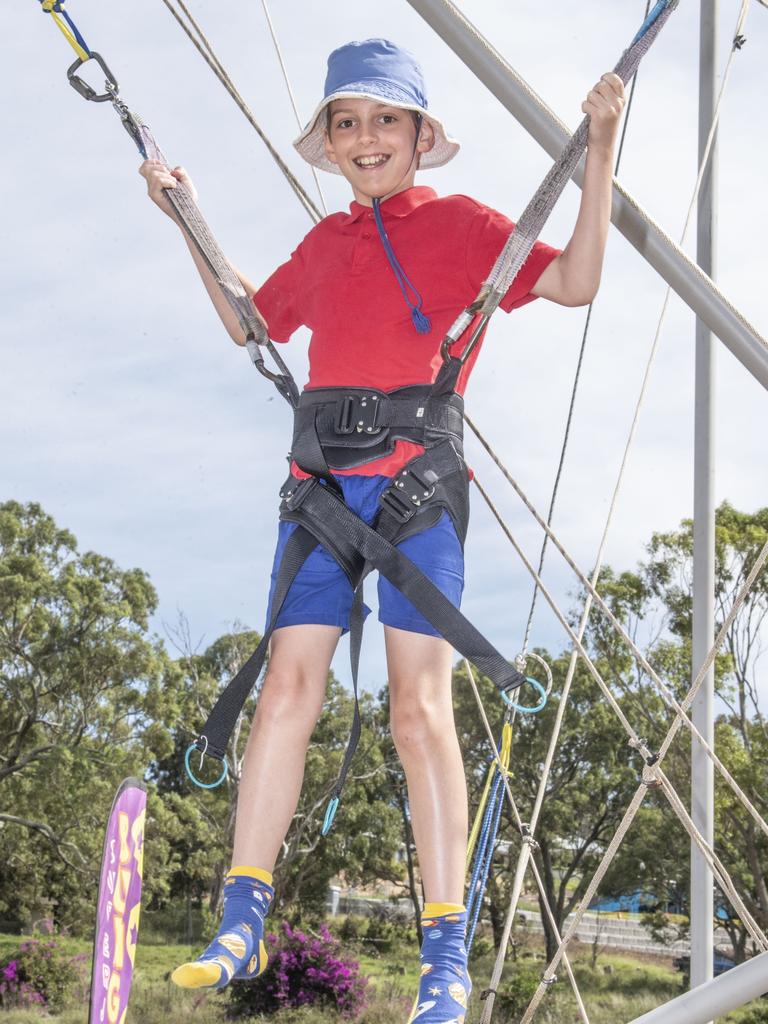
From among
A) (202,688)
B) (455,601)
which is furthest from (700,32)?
(202,688)

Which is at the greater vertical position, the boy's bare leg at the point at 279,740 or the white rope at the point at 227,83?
the white rope at the point at 227,83

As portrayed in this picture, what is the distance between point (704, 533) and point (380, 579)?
1.65 meters

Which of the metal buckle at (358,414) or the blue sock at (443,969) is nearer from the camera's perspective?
the blue sock at (443,969)

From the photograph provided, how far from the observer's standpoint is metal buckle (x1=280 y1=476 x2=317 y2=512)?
191 centimetres

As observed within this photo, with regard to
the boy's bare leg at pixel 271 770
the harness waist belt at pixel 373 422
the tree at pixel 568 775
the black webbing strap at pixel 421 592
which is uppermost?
the tree at pixel 568 775

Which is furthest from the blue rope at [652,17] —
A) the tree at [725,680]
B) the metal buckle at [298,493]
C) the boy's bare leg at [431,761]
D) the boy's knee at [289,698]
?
the tree at [725,680]

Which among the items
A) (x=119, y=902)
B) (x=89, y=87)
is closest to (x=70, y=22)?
(x=89, y=87)

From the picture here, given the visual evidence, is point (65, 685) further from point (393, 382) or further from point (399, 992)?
point (393, 382)

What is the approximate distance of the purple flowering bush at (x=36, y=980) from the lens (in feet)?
49.0

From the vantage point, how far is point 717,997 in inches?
65.9

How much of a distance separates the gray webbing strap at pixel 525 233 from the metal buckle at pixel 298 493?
12.7 inches

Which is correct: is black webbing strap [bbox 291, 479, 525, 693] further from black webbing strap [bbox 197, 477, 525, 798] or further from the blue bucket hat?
the blue bucket hat

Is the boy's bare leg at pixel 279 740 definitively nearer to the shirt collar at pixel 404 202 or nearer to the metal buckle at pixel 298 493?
the metal buckle at pixel 298 493

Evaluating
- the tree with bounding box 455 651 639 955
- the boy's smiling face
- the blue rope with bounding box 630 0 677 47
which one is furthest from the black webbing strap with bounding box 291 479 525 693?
the tree with bounding box 455 651 639 955
